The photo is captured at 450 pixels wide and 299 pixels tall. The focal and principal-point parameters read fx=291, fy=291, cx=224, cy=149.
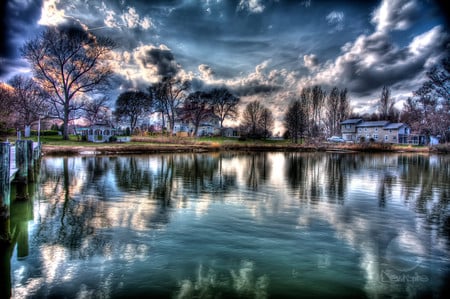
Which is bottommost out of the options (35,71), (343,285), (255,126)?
(343,285)

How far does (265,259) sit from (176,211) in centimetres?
484

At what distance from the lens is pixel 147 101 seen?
79938mm

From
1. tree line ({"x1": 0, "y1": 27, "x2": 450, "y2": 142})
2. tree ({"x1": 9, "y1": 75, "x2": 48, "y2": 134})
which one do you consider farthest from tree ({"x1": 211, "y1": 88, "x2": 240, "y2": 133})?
tree ({"x1": 9, "y1": 75, "x2": 48, "y2": 134})

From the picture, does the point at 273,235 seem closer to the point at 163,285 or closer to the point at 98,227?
the point at 163,285

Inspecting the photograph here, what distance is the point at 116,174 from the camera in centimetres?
1988

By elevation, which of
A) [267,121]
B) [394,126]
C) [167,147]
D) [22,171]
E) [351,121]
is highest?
[267,121]

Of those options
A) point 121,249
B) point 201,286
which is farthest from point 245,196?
point 201,286

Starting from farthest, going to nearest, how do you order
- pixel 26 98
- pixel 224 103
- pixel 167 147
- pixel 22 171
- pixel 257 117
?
pixel 257 117 → pixel 224 103 → pixel 26 98 → pixel 167 147 → pixel 22 171

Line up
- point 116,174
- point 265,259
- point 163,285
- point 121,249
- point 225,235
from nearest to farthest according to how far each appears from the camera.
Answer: point 163,285 → point 265,259 → point 121,249 → point 225,235 → point 116,174

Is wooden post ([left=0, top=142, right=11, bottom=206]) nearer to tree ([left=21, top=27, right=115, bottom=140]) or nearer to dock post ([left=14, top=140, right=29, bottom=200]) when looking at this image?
dock post ([left=14, top=140, right=29, bottom=200])

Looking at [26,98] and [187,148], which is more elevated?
[26,98]

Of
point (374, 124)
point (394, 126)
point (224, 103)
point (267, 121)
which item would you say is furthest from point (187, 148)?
point (374, 124)

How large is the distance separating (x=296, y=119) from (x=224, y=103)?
24.4m

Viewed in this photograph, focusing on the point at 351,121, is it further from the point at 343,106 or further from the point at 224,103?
the point at 224,103
